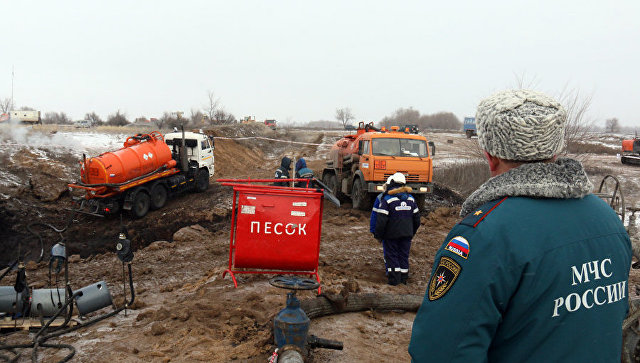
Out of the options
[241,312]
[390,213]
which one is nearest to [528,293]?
[241,312]

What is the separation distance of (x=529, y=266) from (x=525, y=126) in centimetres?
50

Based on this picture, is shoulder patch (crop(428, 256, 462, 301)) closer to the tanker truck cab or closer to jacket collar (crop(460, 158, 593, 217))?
jacket collar (crop(460, 158, 593, 217))

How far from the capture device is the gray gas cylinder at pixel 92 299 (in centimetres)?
522

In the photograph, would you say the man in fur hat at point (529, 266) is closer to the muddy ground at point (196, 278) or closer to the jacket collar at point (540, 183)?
the jacket collar at point (540, 183)

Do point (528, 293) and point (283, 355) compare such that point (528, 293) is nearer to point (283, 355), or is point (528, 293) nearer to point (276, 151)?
point (283, 355)

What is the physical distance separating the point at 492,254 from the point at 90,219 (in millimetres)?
14998

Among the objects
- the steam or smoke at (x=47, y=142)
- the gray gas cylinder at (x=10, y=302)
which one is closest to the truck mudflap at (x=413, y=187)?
the gray gas cylinder at (x=10, y=302)

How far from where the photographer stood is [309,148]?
42.4 meters

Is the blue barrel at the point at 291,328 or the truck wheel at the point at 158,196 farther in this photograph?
the truck wheel at the point at 158,196

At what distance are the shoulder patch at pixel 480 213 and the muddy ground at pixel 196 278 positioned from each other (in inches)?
126

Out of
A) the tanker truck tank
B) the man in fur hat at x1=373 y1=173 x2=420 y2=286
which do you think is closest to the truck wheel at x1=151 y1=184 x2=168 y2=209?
the tanker truck tank

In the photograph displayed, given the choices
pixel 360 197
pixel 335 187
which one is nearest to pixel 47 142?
pixel 335 187

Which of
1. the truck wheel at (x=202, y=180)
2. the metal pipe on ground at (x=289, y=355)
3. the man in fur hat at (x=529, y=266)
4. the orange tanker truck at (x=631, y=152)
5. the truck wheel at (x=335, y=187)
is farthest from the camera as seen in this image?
the orange tanker truck at (x=631, y=152)

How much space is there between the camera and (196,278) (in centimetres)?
751
